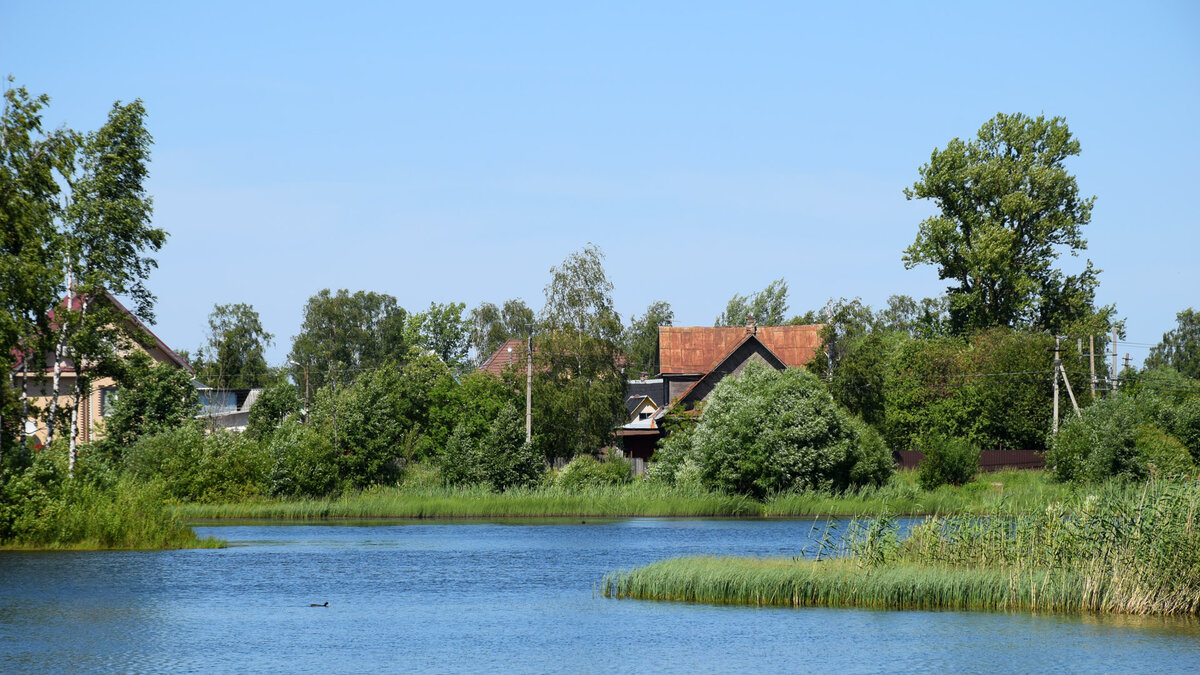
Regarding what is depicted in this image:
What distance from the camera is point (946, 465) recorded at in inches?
2579

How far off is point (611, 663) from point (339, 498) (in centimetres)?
4205

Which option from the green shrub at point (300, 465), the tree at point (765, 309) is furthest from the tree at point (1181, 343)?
the green shrub at point (300, 465)

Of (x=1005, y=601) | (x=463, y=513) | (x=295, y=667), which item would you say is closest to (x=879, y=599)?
(x=1005, y=601)

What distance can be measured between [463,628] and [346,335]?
108m

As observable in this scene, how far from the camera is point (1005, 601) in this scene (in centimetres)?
2644

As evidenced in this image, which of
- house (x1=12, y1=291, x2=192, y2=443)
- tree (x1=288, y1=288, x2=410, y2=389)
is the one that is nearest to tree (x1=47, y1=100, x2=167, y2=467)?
house (x1=12, y1=291, x2=192, y2=443)

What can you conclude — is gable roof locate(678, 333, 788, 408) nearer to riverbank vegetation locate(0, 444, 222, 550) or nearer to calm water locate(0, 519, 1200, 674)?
calm water locate(0, 519, 1200, 674)

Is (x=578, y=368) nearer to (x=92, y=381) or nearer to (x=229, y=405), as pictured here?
(x=92, y=381)

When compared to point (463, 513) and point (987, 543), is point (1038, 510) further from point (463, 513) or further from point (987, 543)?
point (463, 513)

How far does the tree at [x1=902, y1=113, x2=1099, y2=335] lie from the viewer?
84.9 m

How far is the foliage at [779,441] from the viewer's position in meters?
60.1

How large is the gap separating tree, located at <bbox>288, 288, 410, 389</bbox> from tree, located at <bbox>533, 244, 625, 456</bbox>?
2238 inches

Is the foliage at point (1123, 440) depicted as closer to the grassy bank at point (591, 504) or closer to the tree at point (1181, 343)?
the grassy bank at point (591, 504)

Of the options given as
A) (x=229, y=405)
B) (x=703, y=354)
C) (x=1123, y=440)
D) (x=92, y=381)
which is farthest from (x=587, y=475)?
(x=229, y=405)
